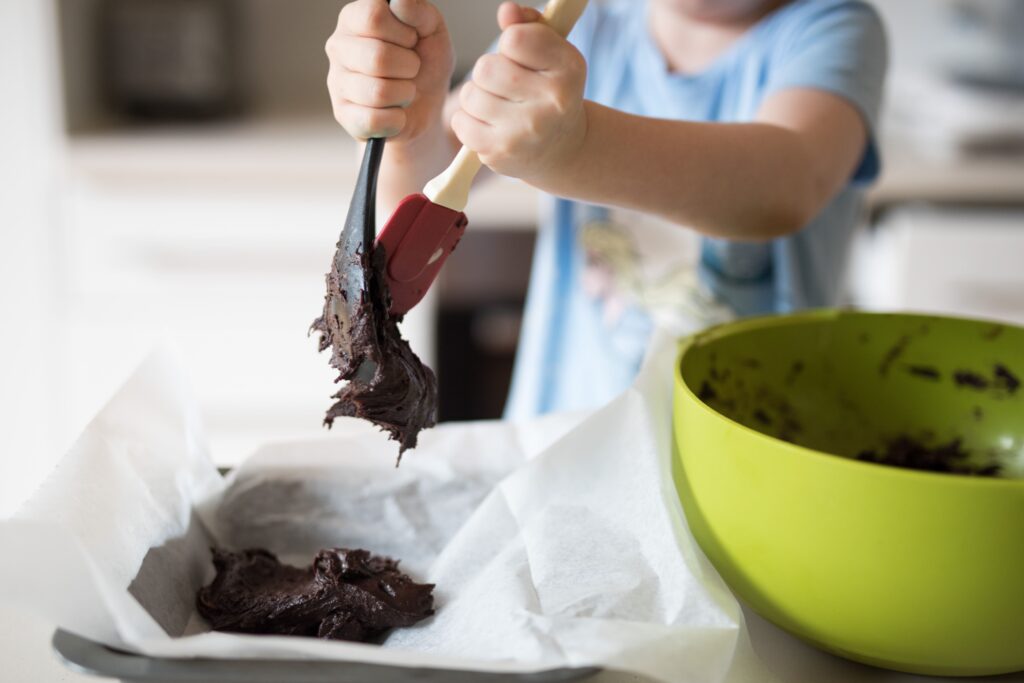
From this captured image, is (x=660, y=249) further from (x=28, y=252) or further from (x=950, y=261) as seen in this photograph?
(x=28, y=252)

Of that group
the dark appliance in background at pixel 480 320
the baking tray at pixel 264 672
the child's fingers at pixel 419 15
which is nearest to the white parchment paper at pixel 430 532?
the baking tray at pixel 264 672

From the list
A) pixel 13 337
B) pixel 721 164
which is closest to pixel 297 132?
pixel 13 337

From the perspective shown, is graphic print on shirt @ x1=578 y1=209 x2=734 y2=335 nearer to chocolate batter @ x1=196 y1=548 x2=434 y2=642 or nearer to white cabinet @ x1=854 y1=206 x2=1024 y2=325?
chocolate batter @ x1=196 y1=548 x2=434 y2=642

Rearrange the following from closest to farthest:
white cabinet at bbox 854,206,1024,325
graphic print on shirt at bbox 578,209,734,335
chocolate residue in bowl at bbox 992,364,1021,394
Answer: chocolate residue in bowl at bbox 992,364,1021,394, graphic print on shirt at bbox 578,209,734,335, white cabinet at bbox 854,206,1024,325

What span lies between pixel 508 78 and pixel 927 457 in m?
0.38

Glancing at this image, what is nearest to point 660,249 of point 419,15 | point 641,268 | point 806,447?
point 641,268

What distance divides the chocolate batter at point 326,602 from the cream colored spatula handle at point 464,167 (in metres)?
0.20

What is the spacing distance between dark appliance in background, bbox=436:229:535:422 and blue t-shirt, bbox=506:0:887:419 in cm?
48

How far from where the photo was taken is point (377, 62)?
521 mm

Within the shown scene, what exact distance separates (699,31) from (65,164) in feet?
3.25

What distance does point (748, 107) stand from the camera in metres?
0.87

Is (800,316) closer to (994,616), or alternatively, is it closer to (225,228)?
(994,616)

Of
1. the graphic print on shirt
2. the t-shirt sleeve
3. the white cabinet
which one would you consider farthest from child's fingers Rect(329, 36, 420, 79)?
the white cabinet

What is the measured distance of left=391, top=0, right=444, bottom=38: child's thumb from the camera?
0.53m
